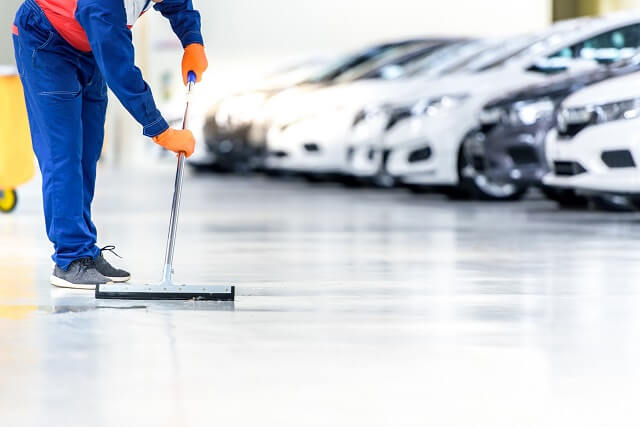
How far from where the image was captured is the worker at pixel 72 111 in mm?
6086

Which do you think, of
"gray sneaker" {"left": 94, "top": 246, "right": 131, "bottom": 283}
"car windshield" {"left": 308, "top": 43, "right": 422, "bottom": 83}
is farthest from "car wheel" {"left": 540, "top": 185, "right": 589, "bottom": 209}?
"gray sneaker" {"left": 94, "top": 246, "right": 131, "bottom": 283}

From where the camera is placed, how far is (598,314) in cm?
562

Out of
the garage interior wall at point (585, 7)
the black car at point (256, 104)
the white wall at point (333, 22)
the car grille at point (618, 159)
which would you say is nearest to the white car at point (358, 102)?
the black car at point (256, 104)

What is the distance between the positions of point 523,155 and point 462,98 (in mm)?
1220

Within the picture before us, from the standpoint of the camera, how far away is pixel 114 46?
5.84m

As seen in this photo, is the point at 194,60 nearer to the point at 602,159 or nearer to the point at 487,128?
the point at 602,159

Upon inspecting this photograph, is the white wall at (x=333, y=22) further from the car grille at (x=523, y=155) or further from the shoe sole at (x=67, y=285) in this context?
the shoe sole at (x=67, y=285)

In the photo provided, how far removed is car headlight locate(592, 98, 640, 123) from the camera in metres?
9.77

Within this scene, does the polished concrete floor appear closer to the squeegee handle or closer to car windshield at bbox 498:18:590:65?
the squeegee handle

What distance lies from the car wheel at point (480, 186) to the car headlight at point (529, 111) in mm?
764

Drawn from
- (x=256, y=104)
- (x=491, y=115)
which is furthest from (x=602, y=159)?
(x=256, y=104)

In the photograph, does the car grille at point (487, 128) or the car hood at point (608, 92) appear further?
the car grille at point (487, 128)

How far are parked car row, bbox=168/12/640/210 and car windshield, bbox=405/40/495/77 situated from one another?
3 centimetres

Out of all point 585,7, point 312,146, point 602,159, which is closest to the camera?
point 602,159
